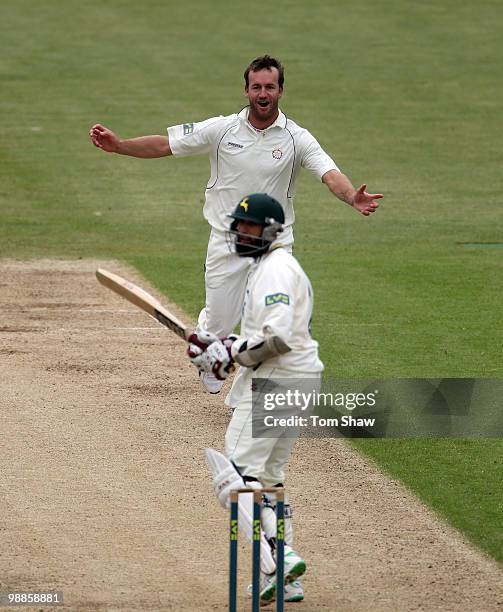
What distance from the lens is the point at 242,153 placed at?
9.44 meters

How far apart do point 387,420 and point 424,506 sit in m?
1.76

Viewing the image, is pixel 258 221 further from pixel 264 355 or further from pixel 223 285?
pixel 223 285

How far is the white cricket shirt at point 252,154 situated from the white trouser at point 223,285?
23cm

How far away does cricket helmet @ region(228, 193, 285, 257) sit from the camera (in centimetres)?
689

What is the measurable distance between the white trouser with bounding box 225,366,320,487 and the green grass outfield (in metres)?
1.51

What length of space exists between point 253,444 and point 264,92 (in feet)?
10.4

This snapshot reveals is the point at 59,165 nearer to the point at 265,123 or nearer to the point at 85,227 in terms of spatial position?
the point at 85,227

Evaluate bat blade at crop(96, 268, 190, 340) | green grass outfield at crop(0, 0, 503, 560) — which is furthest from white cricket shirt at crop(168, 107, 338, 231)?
green grass outfield at crop(0, 0, 503, 560)

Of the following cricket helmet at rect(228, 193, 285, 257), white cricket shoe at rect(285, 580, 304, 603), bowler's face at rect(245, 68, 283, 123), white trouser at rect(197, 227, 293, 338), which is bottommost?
white cricket shoe at rect(285, 580, 304, 603)

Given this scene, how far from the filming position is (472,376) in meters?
11.1

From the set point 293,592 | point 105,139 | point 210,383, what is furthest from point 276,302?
point 210,383

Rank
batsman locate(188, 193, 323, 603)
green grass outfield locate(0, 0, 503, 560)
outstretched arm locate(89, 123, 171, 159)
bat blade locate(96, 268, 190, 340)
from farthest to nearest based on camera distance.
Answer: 1. green grass outfield locate(0, 0, 503, 560)
2. outstretched arm locate(89, 123, 171, 159)
3. bat blade locate(96, 268, 190, 340)
4. batsman locate(188, 193, 323, 603)

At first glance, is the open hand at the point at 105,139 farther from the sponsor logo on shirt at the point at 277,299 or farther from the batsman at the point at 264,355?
the sponsor logo on shirt at the point at 277,299

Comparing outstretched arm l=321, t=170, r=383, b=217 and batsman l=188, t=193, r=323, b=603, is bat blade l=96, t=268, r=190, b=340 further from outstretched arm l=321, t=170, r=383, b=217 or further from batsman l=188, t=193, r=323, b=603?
outstretched arm l=321, t=170, r=383, b=217
